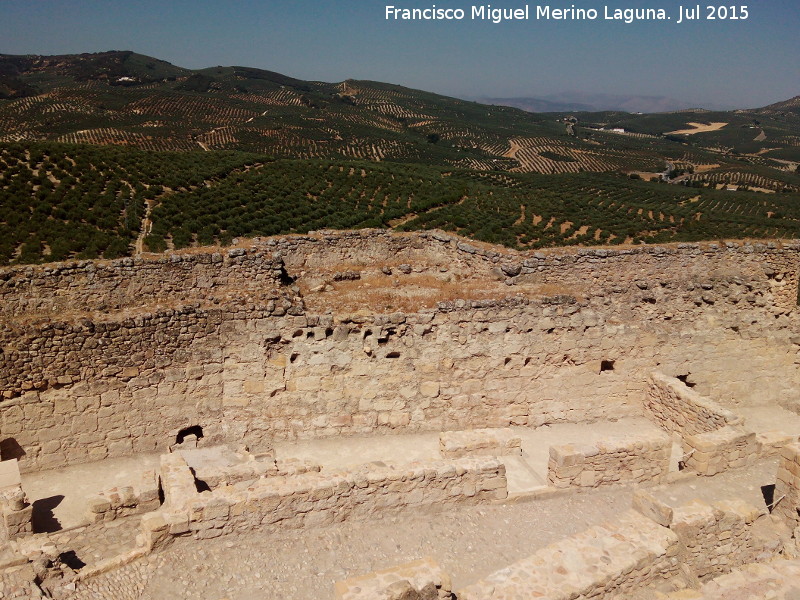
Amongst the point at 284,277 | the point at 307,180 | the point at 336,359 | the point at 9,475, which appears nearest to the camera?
the point at 9,475

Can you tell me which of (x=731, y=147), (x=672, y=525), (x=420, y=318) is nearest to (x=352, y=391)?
(x=420, y=318)

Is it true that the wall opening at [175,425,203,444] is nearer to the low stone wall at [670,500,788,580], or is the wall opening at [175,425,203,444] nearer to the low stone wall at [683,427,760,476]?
the low stone wall at [670,500,788,580]

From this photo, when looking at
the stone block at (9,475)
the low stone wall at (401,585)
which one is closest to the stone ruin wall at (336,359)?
the stone block at (9,475)

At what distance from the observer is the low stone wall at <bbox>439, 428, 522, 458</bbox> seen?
29.1 feet

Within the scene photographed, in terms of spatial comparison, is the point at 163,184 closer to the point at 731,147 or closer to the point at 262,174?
the point at 262,174

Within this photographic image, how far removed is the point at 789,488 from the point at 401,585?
20.6 ft

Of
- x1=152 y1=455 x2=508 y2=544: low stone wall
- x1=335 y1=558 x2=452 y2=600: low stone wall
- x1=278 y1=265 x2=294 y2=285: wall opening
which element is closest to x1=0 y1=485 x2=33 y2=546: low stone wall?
x1=152 y1=455 x2=508 y2=544: low stone wall

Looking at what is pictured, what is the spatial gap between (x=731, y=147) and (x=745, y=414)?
175500 mm

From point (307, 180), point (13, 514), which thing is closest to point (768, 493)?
point (13, 514)

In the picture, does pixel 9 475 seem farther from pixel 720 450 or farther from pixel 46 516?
pixel 720 450

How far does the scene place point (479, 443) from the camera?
913cm

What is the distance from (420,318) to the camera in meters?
10.1

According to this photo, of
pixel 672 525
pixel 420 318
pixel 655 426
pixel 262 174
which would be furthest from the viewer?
pixel 262 174

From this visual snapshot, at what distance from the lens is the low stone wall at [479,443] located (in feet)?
29.1
